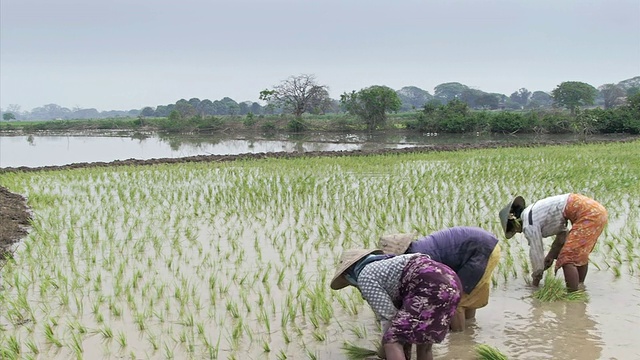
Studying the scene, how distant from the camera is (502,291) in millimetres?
4203

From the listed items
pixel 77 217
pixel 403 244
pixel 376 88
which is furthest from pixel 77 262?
pixel 376 88

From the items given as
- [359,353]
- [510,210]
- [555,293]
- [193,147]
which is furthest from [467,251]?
[193,147]

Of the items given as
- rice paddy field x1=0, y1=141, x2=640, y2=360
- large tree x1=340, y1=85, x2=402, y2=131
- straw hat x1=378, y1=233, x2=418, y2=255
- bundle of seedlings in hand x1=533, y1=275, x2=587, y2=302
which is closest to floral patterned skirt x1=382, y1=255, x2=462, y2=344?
straw hat x1=378, y1=233, x2=418, y2=255

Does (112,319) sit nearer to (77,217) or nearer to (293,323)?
(293,323)

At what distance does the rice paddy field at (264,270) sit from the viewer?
342 centimetres

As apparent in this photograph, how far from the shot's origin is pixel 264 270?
4992mm

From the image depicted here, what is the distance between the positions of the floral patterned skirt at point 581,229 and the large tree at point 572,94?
1777 inches

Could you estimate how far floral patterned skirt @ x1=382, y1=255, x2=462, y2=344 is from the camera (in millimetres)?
2471

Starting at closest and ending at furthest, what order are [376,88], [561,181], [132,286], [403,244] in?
[403,244]
[132,286]
[561,181]
[376,88]

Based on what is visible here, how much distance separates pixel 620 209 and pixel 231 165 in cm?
925

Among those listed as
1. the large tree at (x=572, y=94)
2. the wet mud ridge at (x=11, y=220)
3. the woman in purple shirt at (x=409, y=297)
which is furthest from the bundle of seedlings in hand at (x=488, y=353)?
the large tree at (x=572, y=94)

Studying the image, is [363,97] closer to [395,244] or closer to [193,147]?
[193,147]

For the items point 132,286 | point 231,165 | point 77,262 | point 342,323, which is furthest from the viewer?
point 231,165

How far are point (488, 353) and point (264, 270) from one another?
246 centimetres
